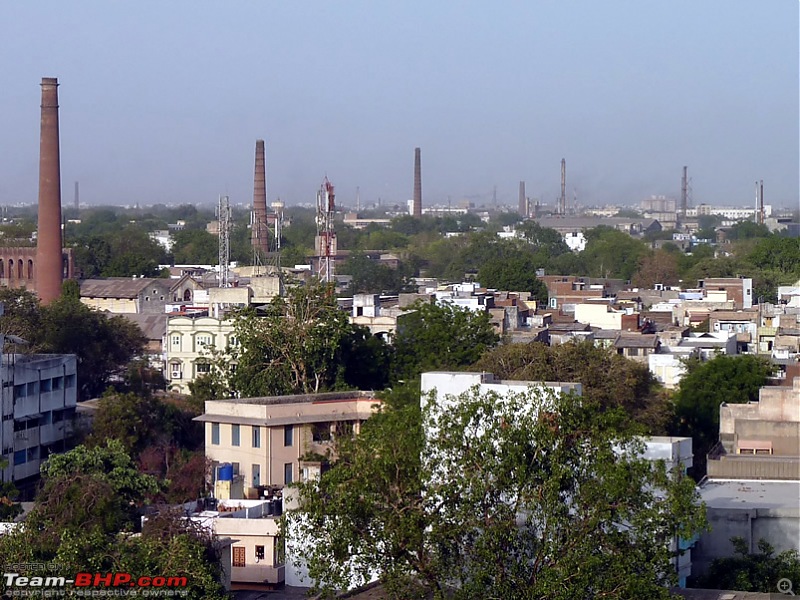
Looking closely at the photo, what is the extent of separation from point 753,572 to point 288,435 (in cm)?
783

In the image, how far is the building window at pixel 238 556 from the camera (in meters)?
12.2

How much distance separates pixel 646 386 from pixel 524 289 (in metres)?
21.5

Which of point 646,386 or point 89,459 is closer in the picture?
point 89,459

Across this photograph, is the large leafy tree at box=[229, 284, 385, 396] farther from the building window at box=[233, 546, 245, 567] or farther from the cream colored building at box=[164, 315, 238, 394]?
the building window at box=[233, 546, 245, 567]

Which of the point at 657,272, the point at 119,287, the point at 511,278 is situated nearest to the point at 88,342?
the point at 119,287

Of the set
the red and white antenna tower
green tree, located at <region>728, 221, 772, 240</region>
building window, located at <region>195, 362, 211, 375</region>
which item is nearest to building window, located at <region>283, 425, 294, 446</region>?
building window, located at <region>195, 362, 211, 375</region>

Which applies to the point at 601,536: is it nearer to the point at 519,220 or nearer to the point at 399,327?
the point at 399,327

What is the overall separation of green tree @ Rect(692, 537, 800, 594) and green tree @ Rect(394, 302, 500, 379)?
10.0m

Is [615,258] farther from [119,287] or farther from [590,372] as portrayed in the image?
[590,372]

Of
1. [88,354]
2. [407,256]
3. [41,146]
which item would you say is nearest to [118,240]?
[407,256]

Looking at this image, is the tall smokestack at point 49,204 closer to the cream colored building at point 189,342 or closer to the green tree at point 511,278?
the cream colored building at point 189,342

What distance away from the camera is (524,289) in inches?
1629

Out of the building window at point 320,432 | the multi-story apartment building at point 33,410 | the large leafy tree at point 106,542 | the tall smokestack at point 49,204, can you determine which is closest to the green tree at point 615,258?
the tall smokestack at point 49,204

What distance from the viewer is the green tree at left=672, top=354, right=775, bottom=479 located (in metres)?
19.4
